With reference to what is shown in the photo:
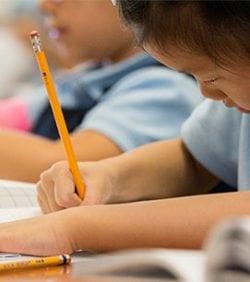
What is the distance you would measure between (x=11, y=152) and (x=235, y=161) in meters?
0.41

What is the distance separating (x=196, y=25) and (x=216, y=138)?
38 cm

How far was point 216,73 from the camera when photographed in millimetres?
703

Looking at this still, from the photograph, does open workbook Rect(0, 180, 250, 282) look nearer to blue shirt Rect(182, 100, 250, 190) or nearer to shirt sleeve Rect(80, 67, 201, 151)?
blue shirt Rect(182, 100, 250, 190)

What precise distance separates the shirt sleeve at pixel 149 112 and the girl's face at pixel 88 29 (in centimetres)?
20

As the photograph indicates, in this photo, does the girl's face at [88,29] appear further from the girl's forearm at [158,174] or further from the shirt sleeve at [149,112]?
the girl's forearm at [158,174]

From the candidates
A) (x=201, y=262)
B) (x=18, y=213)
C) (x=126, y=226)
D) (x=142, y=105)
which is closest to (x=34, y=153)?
(x=142, y=105)

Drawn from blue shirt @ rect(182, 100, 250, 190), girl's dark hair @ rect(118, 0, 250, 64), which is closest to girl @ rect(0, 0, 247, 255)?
girl's dark hair @ rect(118, 0, 250, 64)

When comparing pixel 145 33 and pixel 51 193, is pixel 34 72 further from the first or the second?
pixel 145 33

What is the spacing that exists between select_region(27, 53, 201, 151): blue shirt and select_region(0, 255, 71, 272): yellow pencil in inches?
27.6

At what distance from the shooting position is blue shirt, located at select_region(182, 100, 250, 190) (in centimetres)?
101

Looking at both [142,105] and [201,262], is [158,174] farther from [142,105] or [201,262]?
[201,262]

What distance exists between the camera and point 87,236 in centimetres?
66

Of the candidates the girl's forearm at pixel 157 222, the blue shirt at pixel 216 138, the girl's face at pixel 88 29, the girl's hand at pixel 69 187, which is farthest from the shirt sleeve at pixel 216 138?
the girl's face at pixel 88 29

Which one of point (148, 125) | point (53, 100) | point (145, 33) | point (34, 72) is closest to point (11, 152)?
point (148, 125)
